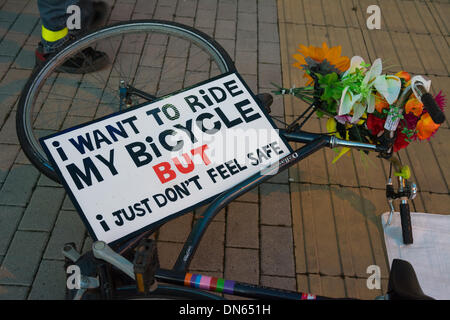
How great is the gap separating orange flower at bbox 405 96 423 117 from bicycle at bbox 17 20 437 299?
0.22 metres

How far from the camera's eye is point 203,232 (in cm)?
184

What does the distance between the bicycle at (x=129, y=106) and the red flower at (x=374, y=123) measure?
9 cm

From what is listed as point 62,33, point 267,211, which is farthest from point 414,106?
point 62,33

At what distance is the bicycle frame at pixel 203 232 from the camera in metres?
1.51

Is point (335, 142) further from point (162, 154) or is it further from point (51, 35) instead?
point (51, 35)

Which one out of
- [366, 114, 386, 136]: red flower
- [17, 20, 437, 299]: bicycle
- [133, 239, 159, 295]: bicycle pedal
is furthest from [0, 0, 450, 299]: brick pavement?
[133, 239, 159, 295]: bicycle pedal

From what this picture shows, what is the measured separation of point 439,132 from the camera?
3.32 metres

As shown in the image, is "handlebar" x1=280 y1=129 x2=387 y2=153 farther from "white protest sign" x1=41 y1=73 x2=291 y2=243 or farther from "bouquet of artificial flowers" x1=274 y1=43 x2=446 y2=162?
"white protest sign" x1=41 y1=73 x2=291 y2=243

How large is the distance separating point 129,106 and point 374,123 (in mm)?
1558

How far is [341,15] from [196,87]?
3.19 meters

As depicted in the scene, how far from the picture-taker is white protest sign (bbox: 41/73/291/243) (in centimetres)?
164

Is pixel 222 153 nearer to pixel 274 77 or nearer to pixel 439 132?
pixel 274 77
